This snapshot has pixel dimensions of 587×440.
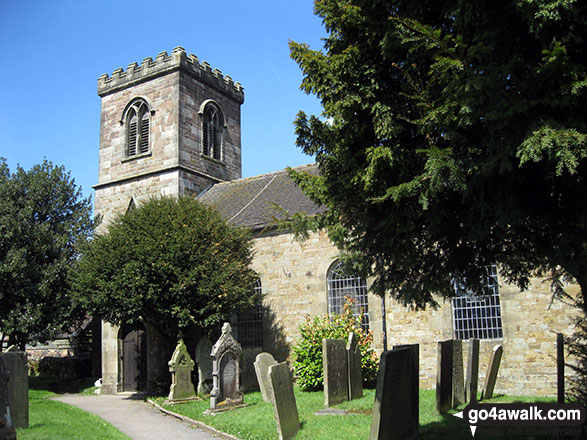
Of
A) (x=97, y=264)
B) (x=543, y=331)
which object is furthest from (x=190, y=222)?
(x=543, y=331)

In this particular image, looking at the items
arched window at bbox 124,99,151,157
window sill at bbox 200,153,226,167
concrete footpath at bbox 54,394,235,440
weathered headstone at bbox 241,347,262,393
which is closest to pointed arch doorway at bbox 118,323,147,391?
concrete footpath at bbox 54,394,235,440

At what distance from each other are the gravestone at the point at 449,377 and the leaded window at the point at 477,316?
2810 millimetres

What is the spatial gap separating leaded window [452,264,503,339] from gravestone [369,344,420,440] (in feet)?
21.8

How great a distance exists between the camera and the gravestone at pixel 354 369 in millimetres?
12578

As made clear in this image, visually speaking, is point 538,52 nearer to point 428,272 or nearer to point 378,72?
point 378,72

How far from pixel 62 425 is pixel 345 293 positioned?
30.2ft

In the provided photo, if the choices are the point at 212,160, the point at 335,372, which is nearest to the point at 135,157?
the point at 212,160

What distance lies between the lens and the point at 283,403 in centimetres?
902

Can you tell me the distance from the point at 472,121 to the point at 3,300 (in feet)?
63.8

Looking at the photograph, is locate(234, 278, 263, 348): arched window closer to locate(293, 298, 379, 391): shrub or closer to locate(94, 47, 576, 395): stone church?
locate(94, 47, 576, 395): stone church

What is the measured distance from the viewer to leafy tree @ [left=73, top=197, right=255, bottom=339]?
50.4 ft

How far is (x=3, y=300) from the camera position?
19.2 m

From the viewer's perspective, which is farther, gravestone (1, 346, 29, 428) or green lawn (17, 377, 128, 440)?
gravestone (1, 346, 29, 428)

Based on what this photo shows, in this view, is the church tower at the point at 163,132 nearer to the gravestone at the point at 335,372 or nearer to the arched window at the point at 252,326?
the arched window at the point at 252,326
